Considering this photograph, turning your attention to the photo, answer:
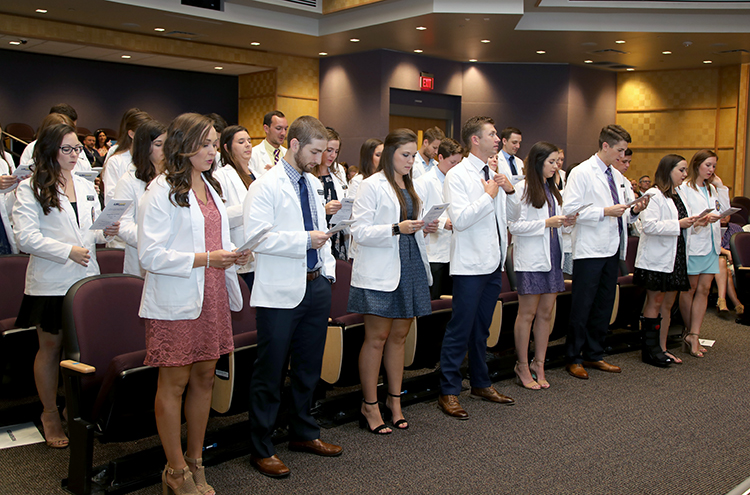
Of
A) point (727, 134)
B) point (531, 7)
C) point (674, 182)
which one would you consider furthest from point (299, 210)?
point (727, 134)

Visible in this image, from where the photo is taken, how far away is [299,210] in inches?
118

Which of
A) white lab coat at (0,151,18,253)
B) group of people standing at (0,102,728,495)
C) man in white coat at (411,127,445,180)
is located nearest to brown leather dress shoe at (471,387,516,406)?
group of people standing at (0,102,728,495)

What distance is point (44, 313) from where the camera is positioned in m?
3.21

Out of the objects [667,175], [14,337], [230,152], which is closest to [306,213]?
[230,152]

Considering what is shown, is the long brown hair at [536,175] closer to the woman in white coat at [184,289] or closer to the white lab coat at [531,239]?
the white lab coat at [531,239]

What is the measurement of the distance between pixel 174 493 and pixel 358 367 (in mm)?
A: 1341

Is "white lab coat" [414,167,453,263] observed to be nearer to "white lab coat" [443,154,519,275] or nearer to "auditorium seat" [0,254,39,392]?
"white lab coat" [443,154,519,275]

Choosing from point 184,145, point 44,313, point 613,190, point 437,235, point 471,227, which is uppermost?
point 184,145

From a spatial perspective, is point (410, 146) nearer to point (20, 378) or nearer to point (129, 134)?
point (129, 134)

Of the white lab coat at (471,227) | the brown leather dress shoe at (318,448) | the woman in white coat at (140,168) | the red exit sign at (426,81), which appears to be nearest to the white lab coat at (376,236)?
the white lab coat at (471,227)

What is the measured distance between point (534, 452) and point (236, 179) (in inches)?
94.6

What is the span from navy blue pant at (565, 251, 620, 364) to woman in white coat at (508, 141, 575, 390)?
0.30 metres

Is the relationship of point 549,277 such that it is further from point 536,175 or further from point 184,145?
point 184,145

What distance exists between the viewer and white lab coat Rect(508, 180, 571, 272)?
426cm
